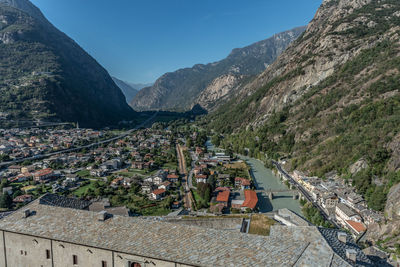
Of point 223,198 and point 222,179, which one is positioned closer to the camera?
point 223,198

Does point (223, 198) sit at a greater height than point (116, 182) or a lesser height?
lesser

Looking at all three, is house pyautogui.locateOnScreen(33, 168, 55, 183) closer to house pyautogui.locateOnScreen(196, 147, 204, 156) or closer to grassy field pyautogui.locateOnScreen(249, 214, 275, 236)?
house pyautogui.locateOnScreen(196, 147, 204, 156)

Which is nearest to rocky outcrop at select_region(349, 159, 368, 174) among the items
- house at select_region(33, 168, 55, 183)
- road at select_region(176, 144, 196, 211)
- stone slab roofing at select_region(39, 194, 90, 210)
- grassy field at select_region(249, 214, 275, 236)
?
road at select_region(176, 144, 196, 211)

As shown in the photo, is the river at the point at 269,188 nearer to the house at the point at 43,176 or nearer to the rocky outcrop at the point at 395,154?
the rocky outcrop at the point at 395,154

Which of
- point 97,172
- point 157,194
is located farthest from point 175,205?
point 97,172

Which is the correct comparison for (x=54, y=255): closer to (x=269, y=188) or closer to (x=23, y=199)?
(x=23, y=199)

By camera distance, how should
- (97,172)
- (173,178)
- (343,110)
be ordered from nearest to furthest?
(173,178) → (97,172) → (343,110)
